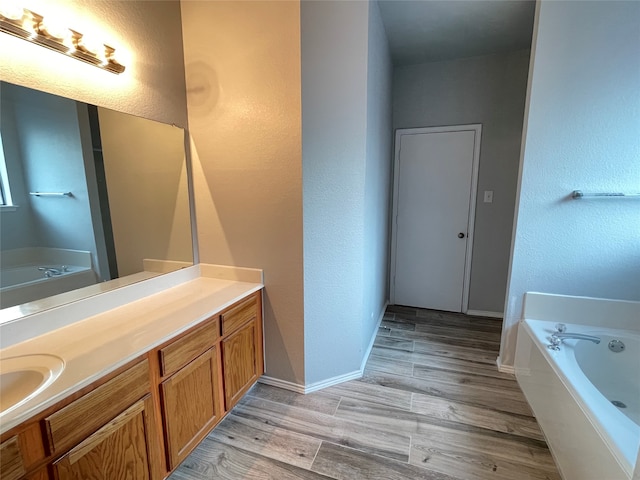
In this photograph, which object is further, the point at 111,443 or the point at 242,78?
the point at 242,78

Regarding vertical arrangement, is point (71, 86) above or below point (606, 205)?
above

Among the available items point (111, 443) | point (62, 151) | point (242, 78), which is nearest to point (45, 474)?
point (111, 443)

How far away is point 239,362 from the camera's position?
1.83m

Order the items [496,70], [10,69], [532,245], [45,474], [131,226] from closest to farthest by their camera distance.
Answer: [45,474]
[10,69]
[131,226]
[532,245]
[496,70]

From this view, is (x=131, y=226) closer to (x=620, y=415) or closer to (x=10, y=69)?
(x=10, y=69)

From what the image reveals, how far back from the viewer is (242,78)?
6.07ft

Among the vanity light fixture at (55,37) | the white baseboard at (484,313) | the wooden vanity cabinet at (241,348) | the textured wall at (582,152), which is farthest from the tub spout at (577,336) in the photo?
the vanity light fixture at (55,37)

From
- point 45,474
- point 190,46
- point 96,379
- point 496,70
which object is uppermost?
point 496,70

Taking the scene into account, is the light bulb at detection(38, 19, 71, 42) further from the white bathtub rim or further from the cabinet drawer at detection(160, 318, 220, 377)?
the cabinet drawer at detection(160, 318, 220, 377)

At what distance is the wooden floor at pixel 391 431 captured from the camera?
4.88 ft

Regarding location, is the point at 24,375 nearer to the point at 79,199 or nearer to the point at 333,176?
the point at 79,199

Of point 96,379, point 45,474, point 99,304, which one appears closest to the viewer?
point 45,474

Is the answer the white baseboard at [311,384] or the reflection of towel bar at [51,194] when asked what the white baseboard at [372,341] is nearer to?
the white baseboard at [311,384]

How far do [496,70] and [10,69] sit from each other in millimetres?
3547
